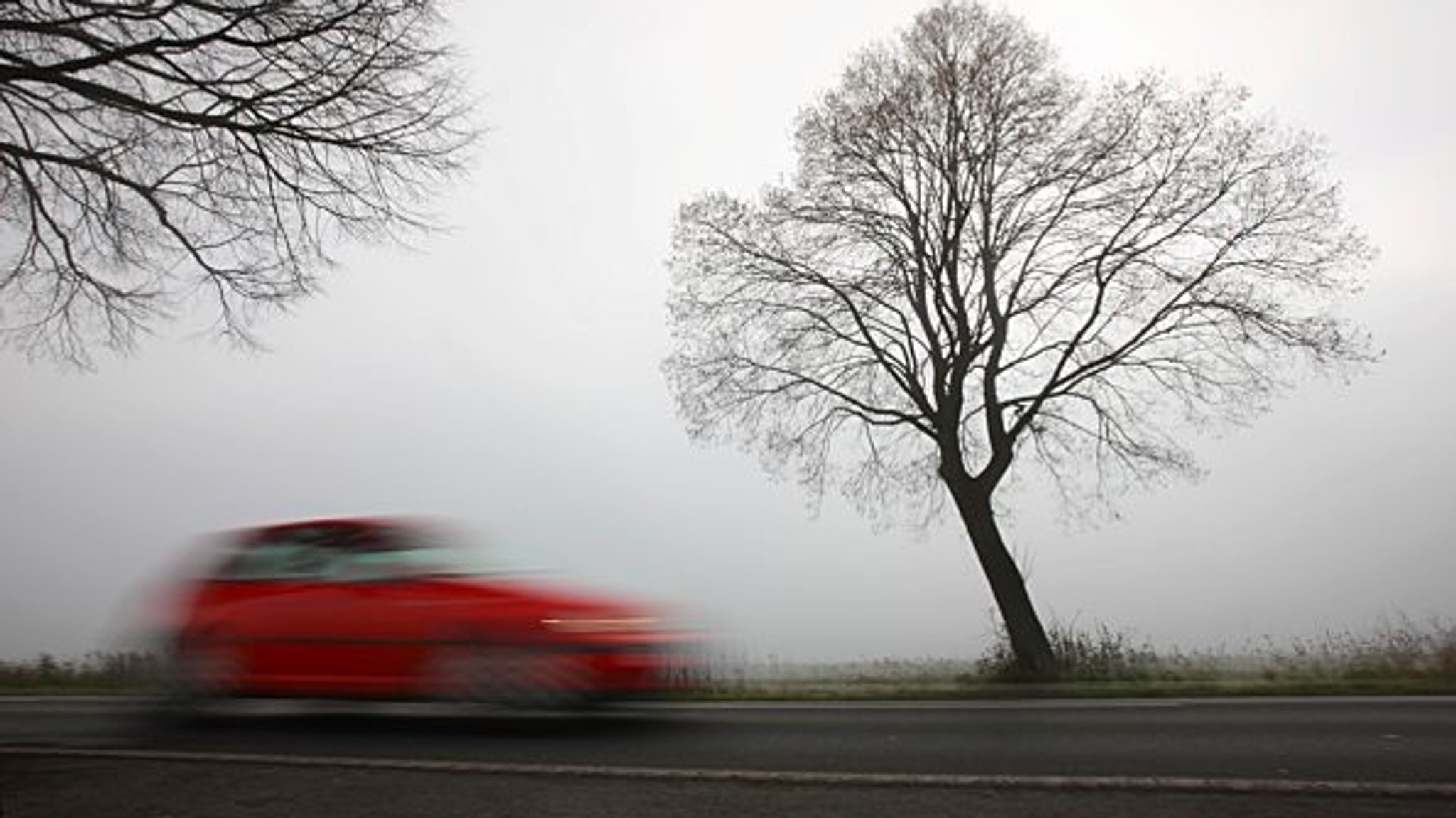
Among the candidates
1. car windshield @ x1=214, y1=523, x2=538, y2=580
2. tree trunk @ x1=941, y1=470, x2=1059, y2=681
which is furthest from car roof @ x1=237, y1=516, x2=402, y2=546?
tree trunk @ x1=941, y1=470, x2=1059, y2=681

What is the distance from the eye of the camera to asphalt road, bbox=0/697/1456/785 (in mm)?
6383

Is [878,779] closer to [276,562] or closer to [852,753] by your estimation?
[852,753]

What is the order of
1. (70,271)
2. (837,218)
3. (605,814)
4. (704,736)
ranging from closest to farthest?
(605,814) → (704,736) → (70,271) → (837,218)

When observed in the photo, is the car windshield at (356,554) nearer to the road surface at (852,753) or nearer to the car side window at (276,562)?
the car side window at (276,562)

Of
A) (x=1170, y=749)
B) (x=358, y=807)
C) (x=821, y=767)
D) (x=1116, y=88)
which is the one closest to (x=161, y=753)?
(x=358, y=807)

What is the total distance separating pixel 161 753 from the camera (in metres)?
7.27

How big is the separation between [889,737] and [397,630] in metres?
3.72

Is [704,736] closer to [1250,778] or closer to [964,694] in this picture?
[1250,778]

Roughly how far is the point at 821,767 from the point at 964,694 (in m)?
5.74

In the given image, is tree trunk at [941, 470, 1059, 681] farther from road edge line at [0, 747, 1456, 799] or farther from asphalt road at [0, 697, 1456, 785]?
road edge line at [0, 747, 1456, 799]

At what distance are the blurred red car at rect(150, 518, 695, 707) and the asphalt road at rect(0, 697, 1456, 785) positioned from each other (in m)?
0.37

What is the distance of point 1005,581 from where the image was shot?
55.8 feet

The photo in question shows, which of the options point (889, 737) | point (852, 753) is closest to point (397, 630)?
point (852, 753)

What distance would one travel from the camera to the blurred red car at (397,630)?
25.7ft
